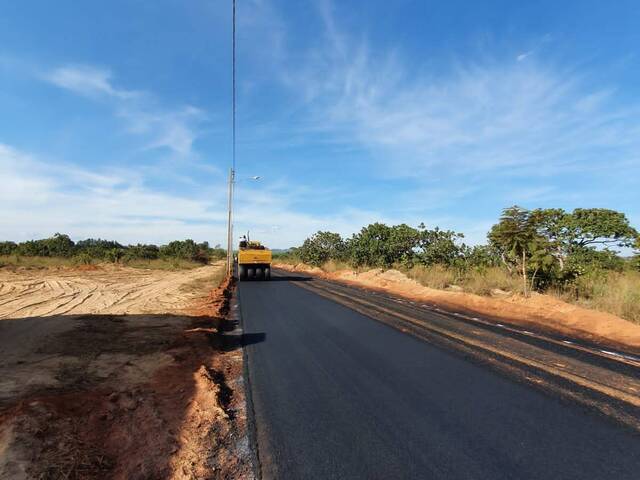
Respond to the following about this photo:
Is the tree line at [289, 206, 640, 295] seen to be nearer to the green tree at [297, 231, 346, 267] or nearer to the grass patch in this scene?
the green tree at [297, 231, 346, 267]

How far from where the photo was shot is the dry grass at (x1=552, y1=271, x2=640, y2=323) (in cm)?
969

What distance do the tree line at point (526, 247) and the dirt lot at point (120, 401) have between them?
11.2m

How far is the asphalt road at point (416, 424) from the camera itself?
9.67ft

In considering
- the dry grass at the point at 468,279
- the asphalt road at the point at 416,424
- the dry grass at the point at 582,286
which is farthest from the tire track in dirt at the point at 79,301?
the dry grass at the point at 582,286

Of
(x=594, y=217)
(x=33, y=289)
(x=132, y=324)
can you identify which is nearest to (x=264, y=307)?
(x=132, y=324)

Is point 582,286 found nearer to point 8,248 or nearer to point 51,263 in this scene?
point 51,263

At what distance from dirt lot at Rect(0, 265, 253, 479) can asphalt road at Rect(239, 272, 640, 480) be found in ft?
1.56

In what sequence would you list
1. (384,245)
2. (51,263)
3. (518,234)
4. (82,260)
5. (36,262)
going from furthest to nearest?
1. (82,260)
2. (51,263)
3. (36,262)
4. (384,245)
5. (518,234)

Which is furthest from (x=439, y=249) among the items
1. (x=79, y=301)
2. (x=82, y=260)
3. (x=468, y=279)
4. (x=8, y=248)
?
(x=8, y=248)

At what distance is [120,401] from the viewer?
4.17 m

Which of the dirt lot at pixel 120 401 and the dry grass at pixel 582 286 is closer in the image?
the dirt lot at pixel 120 401

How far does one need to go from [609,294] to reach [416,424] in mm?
10358

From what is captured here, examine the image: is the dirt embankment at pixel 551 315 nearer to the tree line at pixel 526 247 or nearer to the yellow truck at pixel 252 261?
the tree line at pixel 526 247

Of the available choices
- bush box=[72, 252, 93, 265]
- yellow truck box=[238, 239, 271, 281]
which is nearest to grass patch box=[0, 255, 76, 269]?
bush box=[72, 252, 93, 265]
